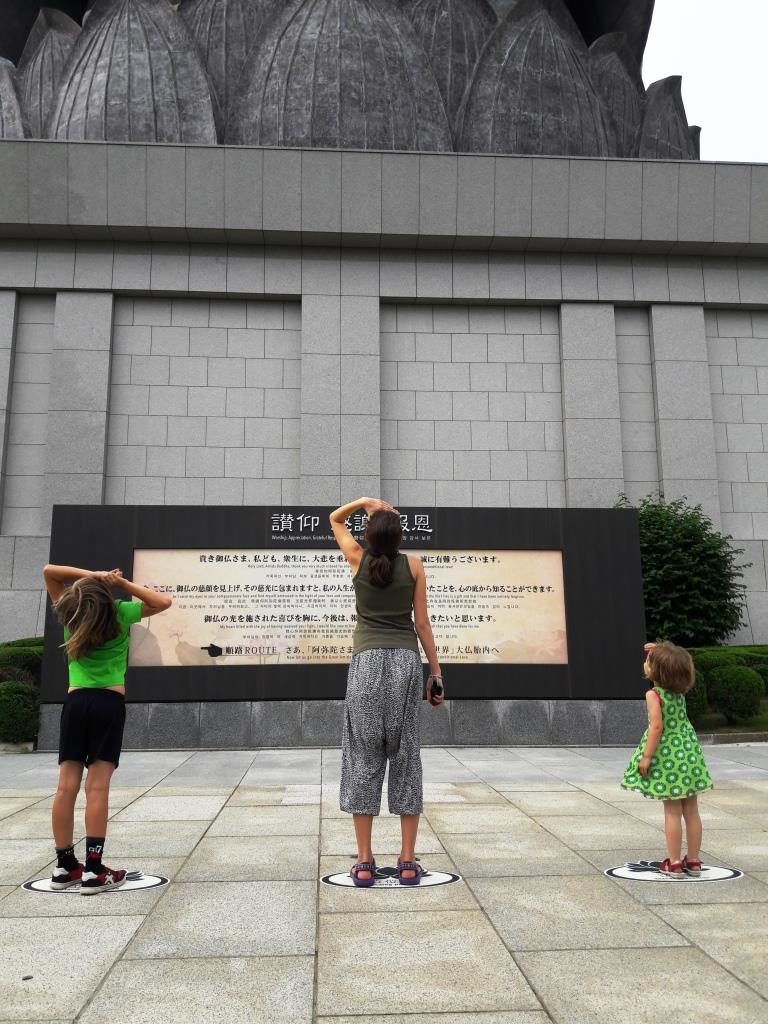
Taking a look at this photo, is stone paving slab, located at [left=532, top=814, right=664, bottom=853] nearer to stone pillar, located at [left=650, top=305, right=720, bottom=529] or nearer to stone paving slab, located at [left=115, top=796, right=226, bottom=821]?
stone paving slab, located at [left=115, top=796, right=226, bottom=821]

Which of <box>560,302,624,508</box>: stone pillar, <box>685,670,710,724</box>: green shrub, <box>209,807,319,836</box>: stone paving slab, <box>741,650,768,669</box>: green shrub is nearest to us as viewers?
<box>209,807,319,836</box>: stone paving slab

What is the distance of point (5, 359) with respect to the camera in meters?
19.6

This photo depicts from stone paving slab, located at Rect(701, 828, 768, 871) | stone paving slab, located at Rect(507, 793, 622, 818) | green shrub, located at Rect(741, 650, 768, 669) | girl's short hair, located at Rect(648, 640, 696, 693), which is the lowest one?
stone paving slab, located at Rect(507, 793, 622, 818)

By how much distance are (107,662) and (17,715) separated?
8.40 m

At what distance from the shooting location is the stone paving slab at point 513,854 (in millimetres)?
4953

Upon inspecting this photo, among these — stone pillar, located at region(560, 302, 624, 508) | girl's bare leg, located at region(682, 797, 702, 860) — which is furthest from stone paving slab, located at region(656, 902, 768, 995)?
stone pillar, located at region(560, 302, 624, 508)

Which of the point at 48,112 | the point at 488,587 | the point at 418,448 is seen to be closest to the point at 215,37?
the point at 48,112

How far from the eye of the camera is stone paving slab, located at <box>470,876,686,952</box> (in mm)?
3633

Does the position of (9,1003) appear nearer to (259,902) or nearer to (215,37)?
(259,902)

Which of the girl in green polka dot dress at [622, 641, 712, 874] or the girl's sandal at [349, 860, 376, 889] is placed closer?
the girl's sandal at [349, 860, 376, 889]

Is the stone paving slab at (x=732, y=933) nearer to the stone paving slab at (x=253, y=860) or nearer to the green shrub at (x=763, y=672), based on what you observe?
the stone paving slab at (x=253, y=860)

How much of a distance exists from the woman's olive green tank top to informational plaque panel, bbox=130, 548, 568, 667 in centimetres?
790

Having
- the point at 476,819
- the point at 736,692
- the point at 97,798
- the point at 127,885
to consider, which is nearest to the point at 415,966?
the point at 127,885

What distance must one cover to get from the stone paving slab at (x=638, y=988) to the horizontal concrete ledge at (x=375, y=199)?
Result: 18679 millimetres
